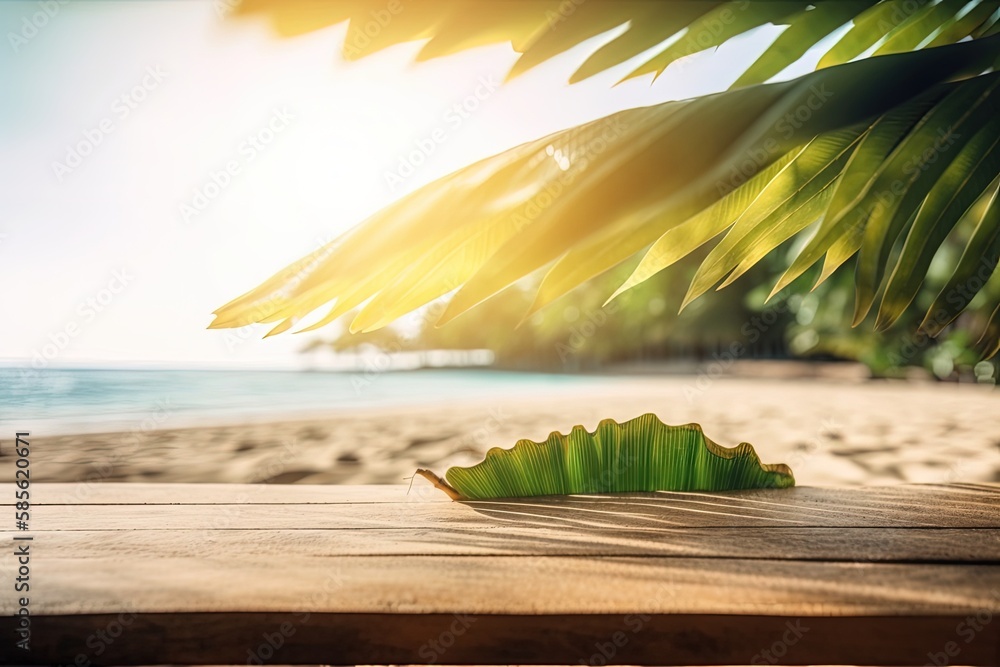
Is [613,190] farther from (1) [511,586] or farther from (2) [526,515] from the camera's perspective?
(2) [526,515]

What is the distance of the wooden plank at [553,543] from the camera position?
443mm

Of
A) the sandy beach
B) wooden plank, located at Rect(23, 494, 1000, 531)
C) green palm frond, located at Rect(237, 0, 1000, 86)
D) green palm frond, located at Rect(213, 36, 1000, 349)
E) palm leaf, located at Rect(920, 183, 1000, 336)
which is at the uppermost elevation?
green palm frond, located at Rect(237, 0, 1000, 86)

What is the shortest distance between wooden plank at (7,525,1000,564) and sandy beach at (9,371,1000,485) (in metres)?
1.03

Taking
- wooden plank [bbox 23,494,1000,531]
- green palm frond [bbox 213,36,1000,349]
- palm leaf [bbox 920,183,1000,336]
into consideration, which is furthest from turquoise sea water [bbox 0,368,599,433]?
palm leaf [bbox 920,183,1000,336]

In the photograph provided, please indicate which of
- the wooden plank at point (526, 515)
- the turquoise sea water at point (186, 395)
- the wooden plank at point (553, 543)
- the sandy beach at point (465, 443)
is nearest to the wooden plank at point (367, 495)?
the wooden plank at point (526, 515)

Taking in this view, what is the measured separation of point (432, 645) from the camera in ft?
1.19

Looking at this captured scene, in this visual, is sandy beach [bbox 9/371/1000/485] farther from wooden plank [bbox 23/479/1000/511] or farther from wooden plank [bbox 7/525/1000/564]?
wooden plank [bbox 7/525/1000/564]

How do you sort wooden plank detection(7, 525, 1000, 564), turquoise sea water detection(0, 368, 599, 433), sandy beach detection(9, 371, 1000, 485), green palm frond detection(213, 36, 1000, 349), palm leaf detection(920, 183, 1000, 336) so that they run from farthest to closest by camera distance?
sandy beach detection(9, 371, 1000, 485) → turquoise sea water detection(0, 368, 599, 433) → palm leaf detection(920, 183, 1000, 336) → wooden plank detection(7, 525, 1000, 564) → green palm frond detection(213, 36, 1000, 349)

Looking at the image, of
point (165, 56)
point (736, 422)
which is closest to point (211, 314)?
point (165, 56)

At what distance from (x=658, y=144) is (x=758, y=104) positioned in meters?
0.09

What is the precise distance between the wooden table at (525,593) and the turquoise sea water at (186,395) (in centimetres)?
63

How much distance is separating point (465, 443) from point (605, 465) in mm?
2561

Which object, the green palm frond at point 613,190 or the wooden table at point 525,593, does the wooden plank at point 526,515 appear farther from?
the green palm frond at point 613,190

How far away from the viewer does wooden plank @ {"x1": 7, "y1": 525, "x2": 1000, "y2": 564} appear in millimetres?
443
